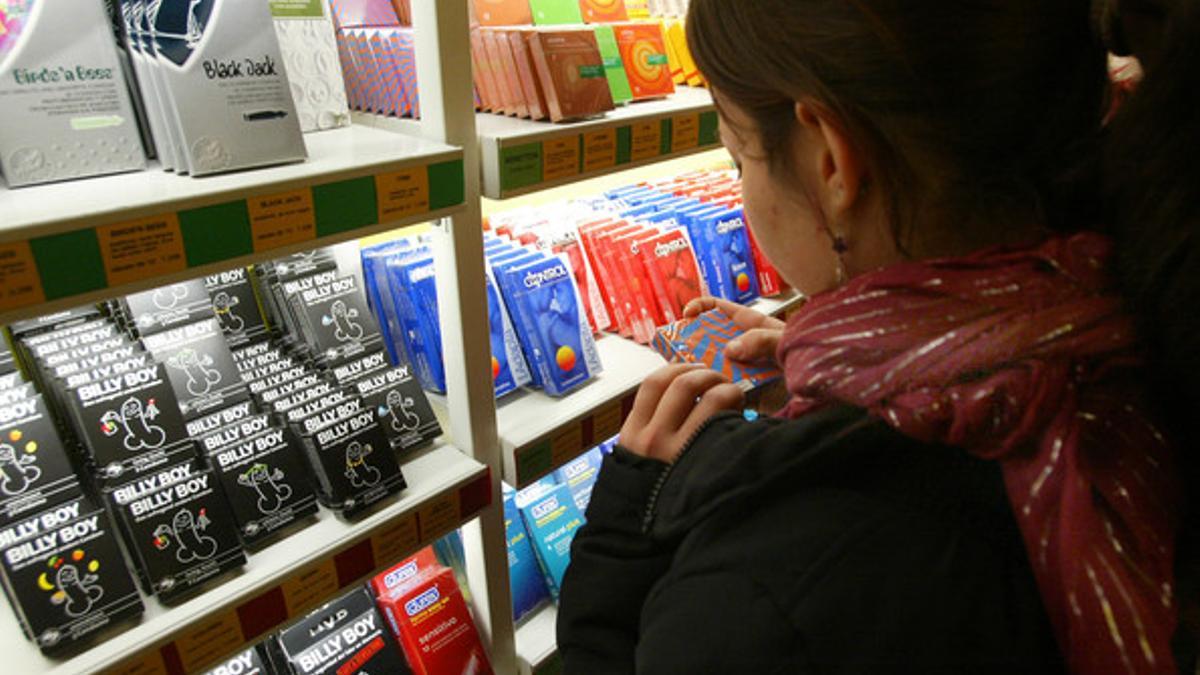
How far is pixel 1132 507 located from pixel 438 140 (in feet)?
3.02

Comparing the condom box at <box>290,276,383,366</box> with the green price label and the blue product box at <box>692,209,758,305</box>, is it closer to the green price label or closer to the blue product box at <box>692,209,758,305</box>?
the green price label

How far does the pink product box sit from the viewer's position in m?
1.48

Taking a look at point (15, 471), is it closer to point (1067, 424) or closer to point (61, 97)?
A: point (61, 97)

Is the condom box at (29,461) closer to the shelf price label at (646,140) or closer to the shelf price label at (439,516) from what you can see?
the shelf price label at (439,516)

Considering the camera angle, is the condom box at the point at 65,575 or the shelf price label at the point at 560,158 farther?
the shelf price label at the point at 560,158

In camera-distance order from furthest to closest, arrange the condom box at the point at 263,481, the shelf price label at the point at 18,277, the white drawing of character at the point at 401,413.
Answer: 1. the white drawing of character at the point at 401,413
2. the condom box at the point at 263,481
3. the shelf price label at the point at 18,277

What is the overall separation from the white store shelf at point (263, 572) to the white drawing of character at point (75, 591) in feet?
0.17

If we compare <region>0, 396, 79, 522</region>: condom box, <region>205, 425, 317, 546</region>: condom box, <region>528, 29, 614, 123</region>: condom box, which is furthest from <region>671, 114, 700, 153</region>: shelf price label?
<region>0, 396, 79, 522</region>: condom box

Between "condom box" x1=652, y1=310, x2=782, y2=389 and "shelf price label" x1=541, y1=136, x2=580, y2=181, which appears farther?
"shelf price label" x1=541, y1=136, x2=580, y2=181

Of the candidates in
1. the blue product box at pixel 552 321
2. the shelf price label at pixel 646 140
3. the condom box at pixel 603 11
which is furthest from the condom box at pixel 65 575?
the condom box at pixel 603 11

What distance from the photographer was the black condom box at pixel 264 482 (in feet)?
3.67

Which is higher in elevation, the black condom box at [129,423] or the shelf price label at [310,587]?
the black condom box at [129,423]

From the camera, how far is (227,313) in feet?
4.42

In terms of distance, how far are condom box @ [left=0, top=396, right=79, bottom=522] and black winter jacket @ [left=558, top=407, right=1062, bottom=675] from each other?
820 millimetres
